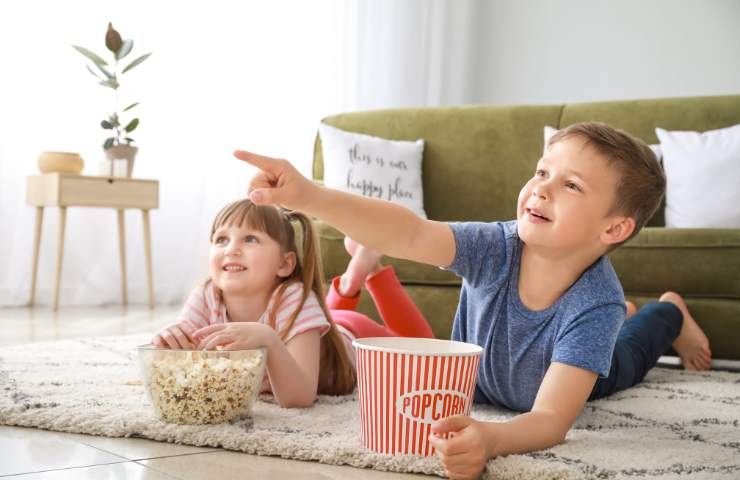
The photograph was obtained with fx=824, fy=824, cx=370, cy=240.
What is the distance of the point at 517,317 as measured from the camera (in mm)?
1239

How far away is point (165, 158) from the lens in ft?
12.2

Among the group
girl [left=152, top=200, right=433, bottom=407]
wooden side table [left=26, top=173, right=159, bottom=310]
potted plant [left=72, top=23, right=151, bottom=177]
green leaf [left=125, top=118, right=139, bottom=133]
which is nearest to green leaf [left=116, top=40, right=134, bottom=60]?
potted plant [left=72, top=23, right=151, bottom=177]

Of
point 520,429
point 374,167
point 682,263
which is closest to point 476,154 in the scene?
point 374,167

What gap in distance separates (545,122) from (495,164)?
0.73ft

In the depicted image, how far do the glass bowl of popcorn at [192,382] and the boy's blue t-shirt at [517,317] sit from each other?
36 cm

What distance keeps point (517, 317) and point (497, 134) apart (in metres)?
1.66

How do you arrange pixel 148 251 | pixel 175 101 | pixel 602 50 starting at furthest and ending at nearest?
pixel 602 50
pixel 175 101
pixel 148 251

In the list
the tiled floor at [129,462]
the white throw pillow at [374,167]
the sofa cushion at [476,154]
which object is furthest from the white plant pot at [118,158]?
the tiled floor at [129,462]

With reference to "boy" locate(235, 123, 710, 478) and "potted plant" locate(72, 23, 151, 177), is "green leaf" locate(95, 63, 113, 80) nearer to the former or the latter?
"potted plant" locate(72, 23, 151, 177)

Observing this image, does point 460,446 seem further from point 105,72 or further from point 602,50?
point 602,50

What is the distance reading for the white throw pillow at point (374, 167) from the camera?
2.72 m

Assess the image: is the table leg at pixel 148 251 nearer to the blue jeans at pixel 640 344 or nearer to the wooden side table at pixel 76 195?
the wooden side table at pixel 76 195

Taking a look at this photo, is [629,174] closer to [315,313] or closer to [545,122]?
[315,313]

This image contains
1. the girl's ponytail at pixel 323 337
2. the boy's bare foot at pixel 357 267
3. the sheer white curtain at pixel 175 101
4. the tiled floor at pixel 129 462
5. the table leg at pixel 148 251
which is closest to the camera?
the tiled floor at pixel 129 462
